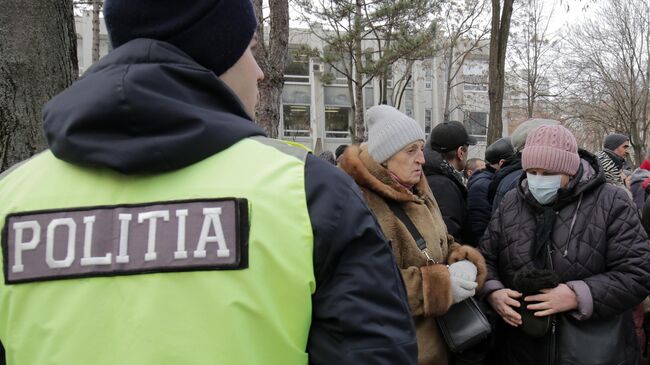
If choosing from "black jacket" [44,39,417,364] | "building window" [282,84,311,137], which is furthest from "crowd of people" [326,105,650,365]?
"building window" [282,84,311,137]

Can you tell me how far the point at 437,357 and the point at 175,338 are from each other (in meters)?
2.00

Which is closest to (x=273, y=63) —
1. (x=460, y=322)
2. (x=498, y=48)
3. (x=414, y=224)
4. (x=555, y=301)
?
(x=414, y=224)

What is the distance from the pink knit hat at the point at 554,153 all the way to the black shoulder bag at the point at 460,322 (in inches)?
31.5

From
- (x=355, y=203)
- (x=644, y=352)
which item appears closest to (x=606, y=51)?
(x=644, y=352)

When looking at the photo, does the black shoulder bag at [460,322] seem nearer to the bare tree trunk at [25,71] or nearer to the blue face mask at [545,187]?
the blue face mask at [545,187]

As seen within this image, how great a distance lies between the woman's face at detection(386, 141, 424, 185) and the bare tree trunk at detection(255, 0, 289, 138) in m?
2.71

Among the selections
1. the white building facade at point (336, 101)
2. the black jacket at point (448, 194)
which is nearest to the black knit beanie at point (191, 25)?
the black jacket at point (448, 194)

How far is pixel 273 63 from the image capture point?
554 centimetres

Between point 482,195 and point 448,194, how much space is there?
82 centimetres

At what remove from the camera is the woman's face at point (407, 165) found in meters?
2.89

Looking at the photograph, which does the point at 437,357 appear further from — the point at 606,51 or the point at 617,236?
the point at 606,51

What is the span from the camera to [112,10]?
1.17m

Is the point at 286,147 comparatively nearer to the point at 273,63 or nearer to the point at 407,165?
the point at 407,165

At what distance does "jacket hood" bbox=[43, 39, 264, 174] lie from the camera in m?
0.99
